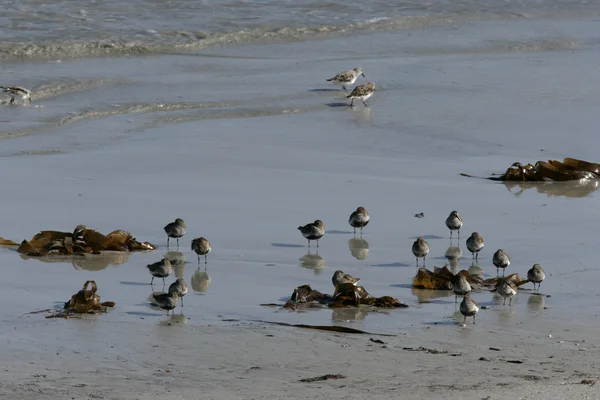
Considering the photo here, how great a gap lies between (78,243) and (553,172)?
16.5 ft

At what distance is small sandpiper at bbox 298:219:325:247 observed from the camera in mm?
9273

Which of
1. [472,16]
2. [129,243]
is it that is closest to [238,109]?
[129,243]

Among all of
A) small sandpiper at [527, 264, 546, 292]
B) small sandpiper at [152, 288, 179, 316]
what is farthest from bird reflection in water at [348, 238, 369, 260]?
small sandpiper at [152, 288, 179, 316]

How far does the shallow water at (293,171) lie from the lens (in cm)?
823

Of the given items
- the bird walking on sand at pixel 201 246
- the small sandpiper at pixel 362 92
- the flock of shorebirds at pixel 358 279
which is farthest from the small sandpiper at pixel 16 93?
the bird walking on sand at pixel 201 246

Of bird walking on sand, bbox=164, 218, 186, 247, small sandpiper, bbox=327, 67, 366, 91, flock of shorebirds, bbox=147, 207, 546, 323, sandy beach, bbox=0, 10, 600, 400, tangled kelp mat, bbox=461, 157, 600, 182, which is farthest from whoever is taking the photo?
small sandpiper, bbox=327, 67, 366, 91

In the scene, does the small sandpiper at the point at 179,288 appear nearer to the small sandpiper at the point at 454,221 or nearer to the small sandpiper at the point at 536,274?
the small sandpiper at the point at 536,274

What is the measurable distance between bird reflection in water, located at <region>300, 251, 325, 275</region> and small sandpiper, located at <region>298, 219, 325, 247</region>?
0.13 metres

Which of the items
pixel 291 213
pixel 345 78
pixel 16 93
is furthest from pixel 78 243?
pixel 345 78

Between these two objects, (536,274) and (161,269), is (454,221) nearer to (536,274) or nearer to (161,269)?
(536,274)

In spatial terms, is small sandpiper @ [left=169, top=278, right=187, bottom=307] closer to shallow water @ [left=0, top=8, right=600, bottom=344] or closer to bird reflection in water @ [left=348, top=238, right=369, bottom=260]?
shallow water @ [left=0, top=8, right=600, bottom=344]

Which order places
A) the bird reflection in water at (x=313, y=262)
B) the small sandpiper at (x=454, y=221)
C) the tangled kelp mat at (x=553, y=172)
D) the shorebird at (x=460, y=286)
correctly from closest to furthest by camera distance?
the shorebird at (x=460, y=286), the bird reflection in water at (x=313, y=262), the small sandpiper at (x=454, y=221), the tangled kelp mat at (x=553, y=172)

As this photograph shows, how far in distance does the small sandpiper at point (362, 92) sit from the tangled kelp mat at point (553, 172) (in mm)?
4412

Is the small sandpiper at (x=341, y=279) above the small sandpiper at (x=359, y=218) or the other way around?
the other way around
